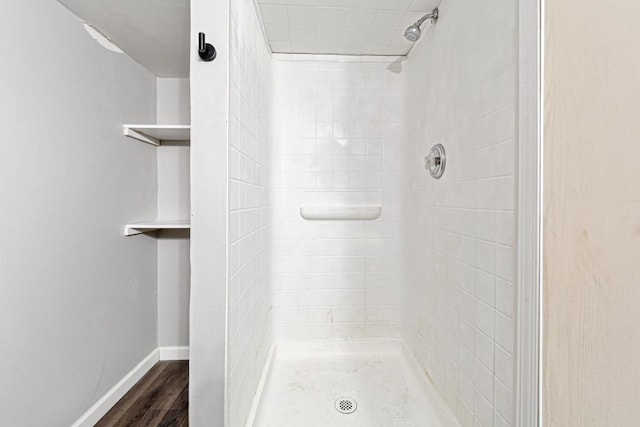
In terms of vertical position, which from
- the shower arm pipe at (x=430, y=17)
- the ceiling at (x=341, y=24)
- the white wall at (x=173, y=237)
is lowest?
the white wall at (x=173, y=237)

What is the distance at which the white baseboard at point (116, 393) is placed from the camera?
1472 millimetres

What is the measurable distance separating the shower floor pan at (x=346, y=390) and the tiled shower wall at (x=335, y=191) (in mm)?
124

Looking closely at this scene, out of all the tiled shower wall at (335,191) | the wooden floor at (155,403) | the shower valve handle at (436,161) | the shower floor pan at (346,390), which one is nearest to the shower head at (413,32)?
the tiled shower wall at (335,191)

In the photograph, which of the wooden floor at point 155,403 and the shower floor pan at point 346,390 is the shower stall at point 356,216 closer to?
the shower floor pan at point 346,390

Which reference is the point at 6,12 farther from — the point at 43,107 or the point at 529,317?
the point at 529,317

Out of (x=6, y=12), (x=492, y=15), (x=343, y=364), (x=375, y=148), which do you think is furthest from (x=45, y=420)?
(x=492, y=15)

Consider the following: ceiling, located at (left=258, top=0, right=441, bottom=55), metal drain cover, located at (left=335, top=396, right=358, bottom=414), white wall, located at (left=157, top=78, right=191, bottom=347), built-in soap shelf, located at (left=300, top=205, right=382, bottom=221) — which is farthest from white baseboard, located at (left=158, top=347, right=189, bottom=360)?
ceiling, located at (left=258, top=0, right=441, bottom=55)

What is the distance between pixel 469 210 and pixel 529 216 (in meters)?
0.35

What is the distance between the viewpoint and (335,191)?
80.8 inches

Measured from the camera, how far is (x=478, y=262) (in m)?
1.11

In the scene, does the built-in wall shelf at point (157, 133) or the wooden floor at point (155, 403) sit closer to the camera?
the wooden floor at point (155, 403)

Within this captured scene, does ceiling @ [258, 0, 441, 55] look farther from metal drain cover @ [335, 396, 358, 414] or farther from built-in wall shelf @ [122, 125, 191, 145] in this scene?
metal drain cover @ [335, 396, 358, 414]

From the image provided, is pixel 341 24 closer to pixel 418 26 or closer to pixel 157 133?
pixel 418 26

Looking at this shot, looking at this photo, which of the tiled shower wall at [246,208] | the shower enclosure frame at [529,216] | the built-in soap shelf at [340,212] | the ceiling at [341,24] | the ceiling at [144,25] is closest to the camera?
the shower enclosure frame at [529,216]
